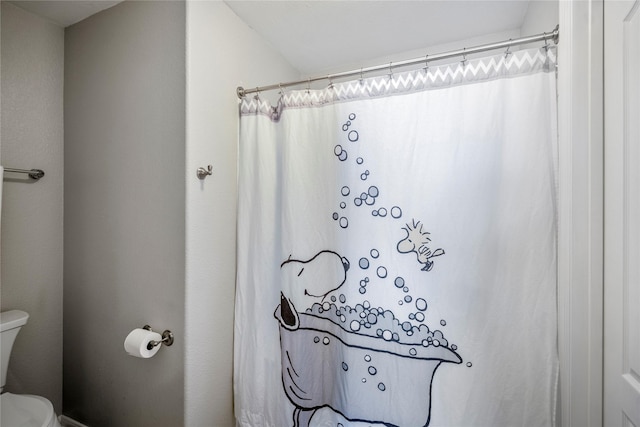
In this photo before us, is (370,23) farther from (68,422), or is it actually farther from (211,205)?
(68,422)

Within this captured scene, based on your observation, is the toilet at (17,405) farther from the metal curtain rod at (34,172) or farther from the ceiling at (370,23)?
the ceiling at (370,23)

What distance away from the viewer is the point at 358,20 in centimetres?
146

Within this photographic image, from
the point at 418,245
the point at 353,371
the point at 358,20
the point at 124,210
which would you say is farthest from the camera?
the point at 358,20

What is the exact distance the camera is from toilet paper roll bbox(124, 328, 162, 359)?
1.13 meters

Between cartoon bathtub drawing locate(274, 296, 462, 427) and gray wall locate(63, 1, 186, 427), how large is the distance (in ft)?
1.63

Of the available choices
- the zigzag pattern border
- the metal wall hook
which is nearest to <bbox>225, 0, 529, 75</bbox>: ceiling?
the zigzag pattern border

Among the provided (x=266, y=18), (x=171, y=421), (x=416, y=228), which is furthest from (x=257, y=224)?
(x=266, y=18)

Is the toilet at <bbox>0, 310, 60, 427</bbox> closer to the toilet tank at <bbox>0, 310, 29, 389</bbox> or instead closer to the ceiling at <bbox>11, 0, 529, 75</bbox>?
the toilet tank at <bbox>0, 310, 29, 389</bbox>

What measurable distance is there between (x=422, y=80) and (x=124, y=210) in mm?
1484

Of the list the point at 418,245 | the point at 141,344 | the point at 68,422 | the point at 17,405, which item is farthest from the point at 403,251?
the point at 68,422

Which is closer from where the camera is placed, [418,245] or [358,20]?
[418,245]

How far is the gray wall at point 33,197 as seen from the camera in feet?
4.37

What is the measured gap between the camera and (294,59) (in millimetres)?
1843

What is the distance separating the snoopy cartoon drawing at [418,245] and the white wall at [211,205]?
0.85 meters
